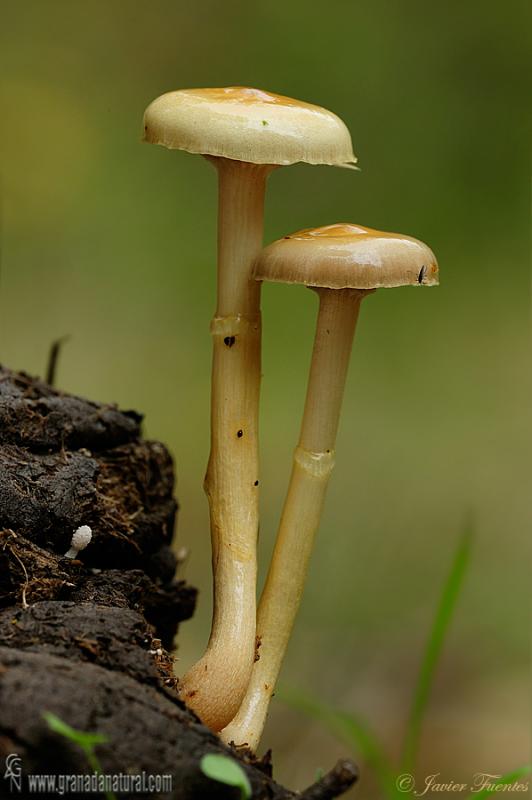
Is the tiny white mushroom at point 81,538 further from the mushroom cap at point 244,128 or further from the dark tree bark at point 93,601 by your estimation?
the mushroom cap at point 244,128

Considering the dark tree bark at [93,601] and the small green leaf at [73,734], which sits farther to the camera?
the dark tree bark at [93,601]

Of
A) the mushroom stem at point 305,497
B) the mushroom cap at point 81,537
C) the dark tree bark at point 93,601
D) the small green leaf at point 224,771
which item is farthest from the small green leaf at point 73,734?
the mushroom stem at point 305,497

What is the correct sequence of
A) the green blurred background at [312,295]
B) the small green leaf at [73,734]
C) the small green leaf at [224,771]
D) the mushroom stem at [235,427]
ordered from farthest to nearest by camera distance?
the green blurred background at [312,295], the mushroom stem at [235,427], the small green leaf at [224,771], the small green leaf at [73,734]

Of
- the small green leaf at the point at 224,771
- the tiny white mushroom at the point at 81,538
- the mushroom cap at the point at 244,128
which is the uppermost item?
the mushroom cap at the point at 244,128

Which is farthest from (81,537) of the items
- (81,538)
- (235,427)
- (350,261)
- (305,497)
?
(350,261)

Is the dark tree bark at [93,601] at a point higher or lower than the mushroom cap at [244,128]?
lower

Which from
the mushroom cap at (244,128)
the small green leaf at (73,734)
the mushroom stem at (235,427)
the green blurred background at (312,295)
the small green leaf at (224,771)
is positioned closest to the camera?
the small green leaf at (73,734)

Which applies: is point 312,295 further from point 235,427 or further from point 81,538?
point 81,538

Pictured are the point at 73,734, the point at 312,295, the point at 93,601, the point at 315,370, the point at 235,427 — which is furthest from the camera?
the point at 312,295
